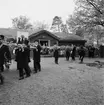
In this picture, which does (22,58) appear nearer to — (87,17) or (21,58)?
(21,58)

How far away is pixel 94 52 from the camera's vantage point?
23562 millimetres

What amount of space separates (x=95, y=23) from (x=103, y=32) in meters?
2.99

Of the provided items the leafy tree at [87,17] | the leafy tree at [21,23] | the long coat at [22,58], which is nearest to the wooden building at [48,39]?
the leafy tree at [87,17]

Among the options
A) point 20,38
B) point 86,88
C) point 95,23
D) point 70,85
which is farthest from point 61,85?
point 95,23

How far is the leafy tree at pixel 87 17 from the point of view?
23.3 m

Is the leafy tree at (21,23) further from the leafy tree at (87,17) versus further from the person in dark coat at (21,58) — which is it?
the person in dark coat at (21,58)

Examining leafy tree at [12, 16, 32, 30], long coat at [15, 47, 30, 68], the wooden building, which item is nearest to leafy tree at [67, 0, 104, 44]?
the wooden building

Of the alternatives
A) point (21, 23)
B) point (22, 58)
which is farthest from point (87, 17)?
point (21, 23)

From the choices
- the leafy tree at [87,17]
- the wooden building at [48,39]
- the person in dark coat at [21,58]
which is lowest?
the person in dark coat at [21,58]

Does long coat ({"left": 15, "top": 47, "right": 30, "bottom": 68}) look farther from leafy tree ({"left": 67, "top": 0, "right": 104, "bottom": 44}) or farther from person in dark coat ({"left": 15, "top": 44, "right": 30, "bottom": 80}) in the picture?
leafy tree ({"left": 67, "top": 0, "right": 104, "bottom": 44})

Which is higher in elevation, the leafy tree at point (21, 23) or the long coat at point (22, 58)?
the leafy tree at point (21, 23)

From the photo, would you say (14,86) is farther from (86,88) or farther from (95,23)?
(95,23)

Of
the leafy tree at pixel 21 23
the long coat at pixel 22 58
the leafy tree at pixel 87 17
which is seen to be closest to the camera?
Result: the long coat at pixel 22 58

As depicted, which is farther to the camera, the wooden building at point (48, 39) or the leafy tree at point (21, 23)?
the leafy tree at point (21, 23)
